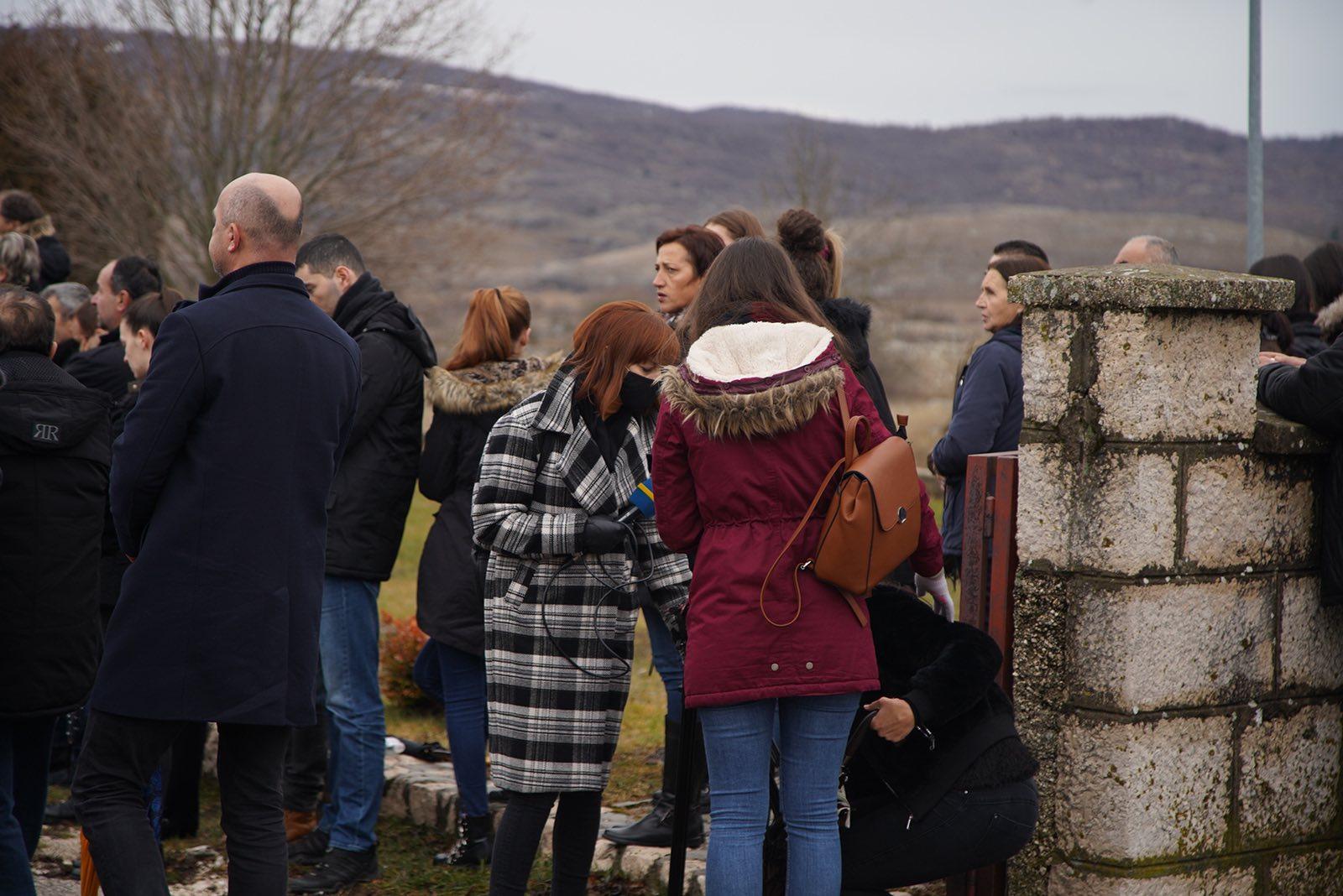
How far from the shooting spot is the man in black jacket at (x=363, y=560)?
4.91 m

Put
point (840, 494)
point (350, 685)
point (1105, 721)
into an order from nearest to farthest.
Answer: point (840, 494), point (1105, 721), point (350, 685)

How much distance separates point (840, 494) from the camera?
3.25 metres

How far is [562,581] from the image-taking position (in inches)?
155

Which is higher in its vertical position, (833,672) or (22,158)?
(22,158)

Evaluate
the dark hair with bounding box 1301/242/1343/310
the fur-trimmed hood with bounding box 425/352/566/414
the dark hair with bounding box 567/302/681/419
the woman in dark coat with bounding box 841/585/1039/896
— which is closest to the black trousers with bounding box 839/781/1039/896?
the woman in dark coat with bounding box 841/585/1039/896

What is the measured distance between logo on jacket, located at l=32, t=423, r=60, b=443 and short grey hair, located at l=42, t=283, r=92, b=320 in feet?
8.59

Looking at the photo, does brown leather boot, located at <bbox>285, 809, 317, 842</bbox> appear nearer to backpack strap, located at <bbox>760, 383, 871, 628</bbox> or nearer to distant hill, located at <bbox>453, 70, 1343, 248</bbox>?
backpack strap, located at <bbox>760, 383, 871, 628</bbox>

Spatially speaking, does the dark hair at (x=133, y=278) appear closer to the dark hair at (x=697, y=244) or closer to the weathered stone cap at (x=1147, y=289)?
the dark hair at (x=697, y=244)

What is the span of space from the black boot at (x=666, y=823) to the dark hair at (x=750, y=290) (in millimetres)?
1830

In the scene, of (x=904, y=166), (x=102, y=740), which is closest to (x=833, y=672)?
(x=102, y=740)

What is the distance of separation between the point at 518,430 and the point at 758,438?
2.94ft

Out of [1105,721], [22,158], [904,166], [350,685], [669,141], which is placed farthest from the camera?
[669,141]

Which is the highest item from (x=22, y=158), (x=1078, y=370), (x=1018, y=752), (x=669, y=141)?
(x=669, y=141)

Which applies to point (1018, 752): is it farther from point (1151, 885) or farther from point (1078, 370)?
point (1078, 370)
